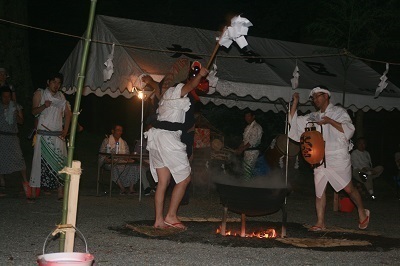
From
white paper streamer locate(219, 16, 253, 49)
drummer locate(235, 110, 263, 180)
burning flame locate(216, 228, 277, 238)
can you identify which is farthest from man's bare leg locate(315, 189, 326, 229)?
drummer locate(235, 110, 263, 180)

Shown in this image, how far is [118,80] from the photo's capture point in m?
10.5

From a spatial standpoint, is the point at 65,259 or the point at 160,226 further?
the point at 160,226

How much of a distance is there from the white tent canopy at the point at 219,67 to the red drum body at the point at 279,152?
785 mm

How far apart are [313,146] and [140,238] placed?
2695 mm

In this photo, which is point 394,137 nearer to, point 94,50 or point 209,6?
point 94,50

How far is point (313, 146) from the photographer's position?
8.25 meters

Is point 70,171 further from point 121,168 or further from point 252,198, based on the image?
point 121,168

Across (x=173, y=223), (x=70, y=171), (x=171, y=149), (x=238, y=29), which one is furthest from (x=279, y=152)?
(x=70, y=171)

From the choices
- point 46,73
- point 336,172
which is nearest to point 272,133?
point 46,73

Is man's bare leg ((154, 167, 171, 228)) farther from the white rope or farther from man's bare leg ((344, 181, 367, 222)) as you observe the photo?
the white rope

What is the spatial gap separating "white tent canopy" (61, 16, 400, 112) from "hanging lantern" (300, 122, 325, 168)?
8.40 ft

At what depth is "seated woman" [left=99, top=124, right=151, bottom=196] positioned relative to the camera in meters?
12.3

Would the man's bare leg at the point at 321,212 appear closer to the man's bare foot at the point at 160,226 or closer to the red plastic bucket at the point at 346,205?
the man's bare foot at the point at 160,226

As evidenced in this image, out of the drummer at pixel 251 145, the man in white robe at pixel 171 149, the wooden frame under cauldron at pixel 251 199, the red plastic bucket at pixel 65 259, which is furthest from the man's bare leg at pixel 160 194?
the drummer at pixel 251 145
